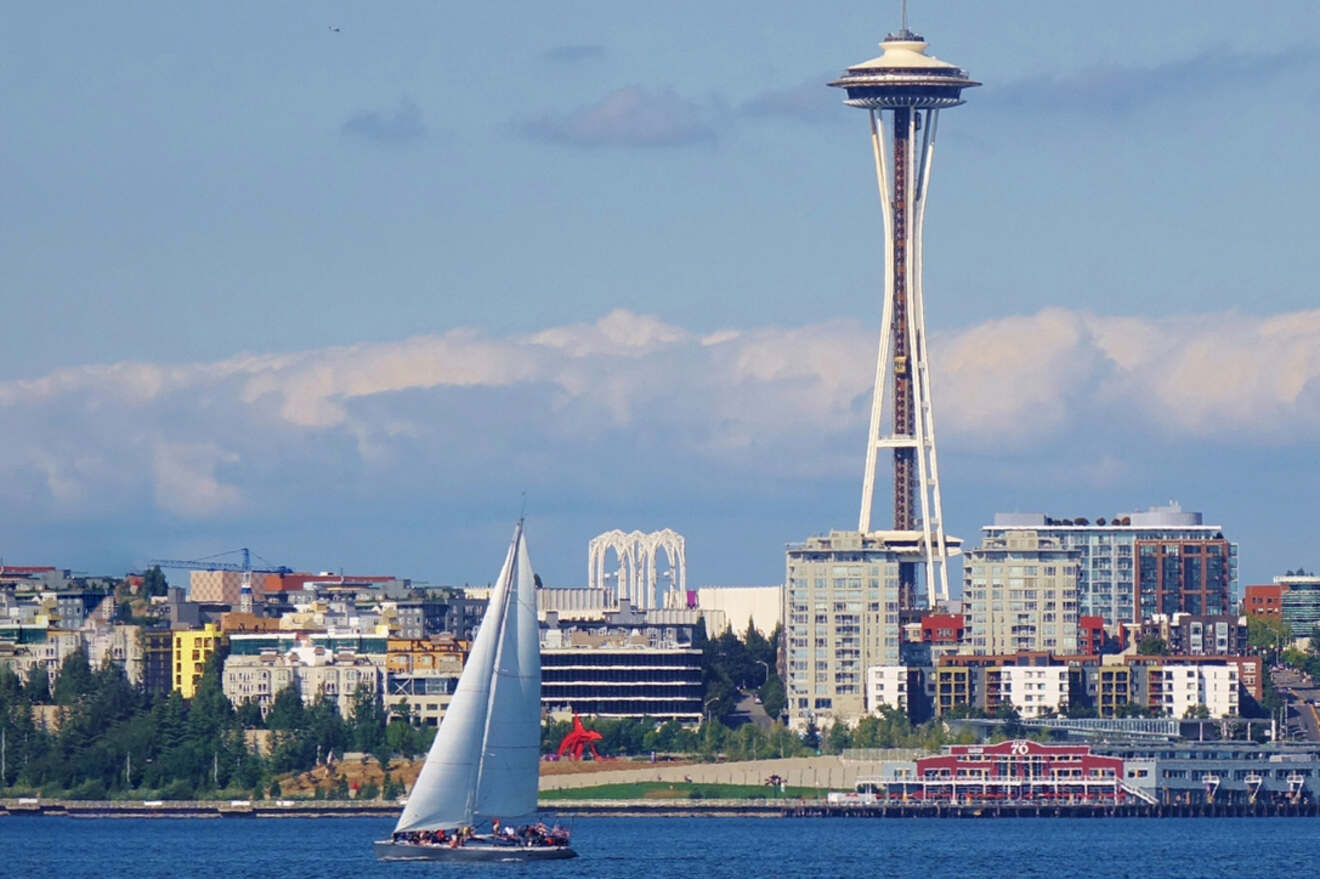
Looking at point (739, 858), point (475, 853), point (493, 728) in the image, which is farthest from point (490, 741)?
point (739, 858)

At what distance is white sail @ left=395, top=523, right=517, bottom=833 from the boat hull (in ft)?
3.40

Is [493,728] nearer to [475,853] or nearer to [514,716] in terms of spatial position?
[514,716]

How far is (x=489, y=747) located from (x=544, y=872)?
6.29 m

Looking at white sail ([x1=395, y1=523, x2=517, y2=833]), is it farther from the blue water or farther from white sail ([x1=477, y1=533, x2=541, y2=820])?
the blue water

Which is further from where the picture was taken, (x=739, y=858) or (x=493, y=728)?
(x=739, y=858)

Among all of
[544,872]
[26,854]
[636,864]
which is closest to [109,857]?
[26,854]

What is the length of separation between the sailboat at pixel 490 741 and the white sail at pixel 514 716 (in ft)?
0.12

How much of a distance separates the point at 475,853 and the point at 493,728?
4.62 meters

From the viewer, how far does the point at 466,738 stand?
14225 cm

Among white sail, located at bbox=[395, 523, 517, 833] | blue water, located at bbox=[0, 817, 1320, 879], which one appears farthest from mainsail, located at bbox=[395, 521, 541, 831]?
blue water, located at bbox=[0, 817, 1320, 879]

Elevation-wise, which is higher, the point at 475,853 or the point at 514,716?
the point at 514,716

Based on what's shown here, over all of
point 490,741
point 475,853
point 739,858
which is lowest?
point 739,858

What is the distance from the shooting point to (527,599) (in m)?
144

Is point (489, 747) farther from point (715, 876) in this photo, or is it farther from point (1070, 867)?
point (1070, 867)
